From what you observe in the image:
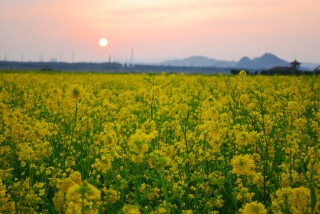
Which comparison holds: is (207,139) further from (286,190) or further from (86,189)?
(86,189)

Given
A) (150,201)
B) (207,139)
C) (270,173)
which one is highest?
(207,139)

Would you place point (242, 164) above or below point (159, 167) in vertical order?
below

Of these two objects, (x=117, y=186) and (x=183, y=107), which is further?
(x=183, y=107)

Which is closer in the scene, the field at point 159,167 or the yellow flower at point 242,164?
the field at point 159,167

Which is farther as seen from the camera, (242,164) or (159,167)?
(242,164)

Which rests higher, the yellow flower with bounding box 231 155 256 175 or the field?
the yellow flower with bounding box 231 155 256 175

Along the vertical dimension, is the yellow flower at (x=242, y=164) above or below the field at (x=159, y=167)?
above

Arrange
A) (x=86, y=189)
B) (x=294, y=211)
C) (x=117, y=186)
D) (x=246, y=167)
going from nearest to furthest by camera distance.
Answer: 1. (x=86, y=189)
2. (x=294, y=211)
3. (x=246, y=167)
4. (x=117, y=186)

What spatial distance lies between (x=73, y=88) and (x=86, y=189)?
244 cm

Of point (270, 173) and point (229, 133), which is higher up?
point (229, 133)

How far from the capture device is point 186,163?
11.5 feet

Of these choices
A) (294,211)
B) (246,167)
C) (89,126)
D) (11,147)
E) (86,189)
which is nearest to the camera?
(86,189)

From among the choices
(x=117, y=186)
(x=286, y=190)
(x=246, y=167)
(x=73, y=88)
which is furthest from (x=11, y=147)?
(x=286, y=190)

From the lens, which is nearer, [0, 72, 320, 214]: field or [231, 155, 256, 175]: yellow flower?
[0, 72, 320, 214]: field
